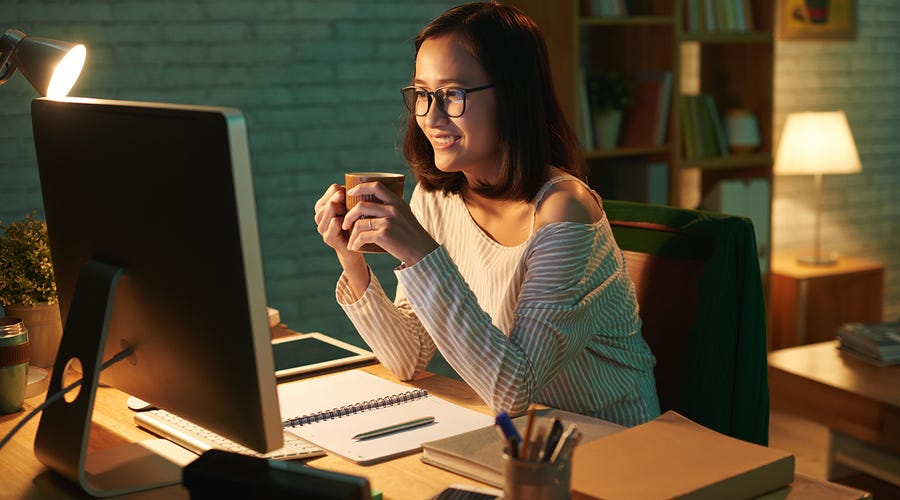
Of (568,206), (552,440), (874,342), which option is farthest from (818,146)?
(552,440)

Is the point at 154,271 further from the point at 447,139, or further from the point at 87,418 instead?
the point at 447,139

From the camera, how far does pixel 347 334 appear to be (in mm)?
3711

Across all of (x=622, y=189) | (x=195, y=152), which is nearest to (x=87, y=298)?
(x=195, y=152)

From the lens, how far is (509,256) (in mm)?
1716

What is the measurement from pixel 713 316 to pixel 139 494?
0.92 meters

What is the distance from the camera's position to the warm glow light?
56.9 inches

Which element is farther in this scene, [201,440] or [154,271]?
[201,440]

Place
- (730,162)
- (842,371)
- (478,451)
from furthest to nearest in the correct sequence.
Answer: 1. (730,162)
2. (842,371)
3. (478,451)

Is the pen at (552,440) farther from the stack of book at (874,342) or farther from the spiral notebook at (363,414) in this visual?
the stack of book at (874,342)

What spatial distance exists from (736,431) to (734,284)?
241mm

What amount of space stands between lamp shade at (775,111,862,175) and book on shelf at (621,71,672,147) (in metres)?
0.73

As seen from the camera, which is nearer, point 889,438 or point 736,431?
point 736,431

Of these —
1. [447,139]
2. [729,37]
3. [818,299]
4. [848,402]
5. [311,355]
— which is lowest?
[818,299]

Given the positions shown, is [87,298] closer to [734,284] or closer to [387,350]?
[387,350]
